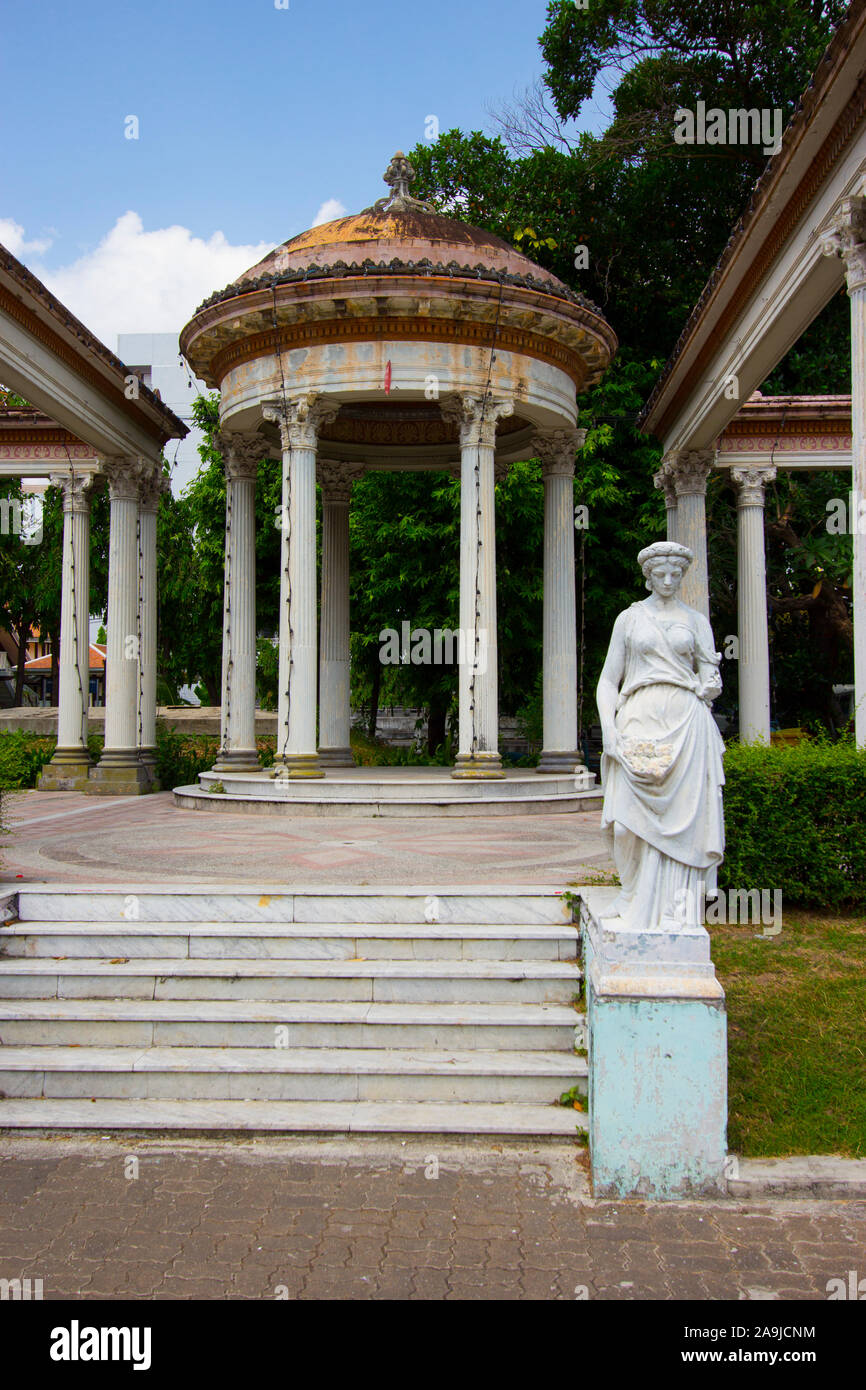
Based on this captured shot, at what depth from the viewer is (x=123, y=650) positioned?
19844 mm

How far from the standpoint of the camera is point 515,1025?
21.7 ft

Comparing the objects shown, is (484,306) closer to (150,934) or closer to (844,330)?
(150,934)

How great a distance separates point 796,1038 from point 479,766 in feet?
28.7

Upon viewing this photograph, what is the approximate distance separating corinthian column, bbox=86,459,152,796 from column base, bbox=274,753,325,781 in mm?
5708

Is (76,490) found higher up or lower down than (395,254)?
lower down

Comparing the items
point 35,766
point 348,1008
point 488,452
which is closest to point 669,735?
point 348,1008

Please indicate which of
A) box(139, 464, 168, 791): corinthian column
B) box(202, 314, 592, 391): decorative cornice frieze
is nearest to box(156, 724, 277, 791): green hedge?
box(139, 464, 168, 791): corinthian column

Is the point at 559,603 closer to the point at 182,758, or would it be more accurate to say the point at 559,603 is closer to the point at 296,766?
the point at 296,766

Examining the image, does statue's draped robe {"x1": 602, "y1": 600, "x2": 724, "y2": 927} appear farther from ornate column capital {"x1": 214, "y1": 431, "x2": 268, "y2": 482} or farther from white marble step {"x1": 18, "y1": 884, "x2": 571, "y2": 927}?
ornate column capital {"x1": 214, "y1": 431, "x2": 268, "y2": 482}

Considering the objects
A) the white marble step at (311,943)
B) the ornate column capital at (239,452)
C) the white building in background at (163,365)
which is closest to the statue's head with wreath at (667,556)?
the white marble step at (311,943)

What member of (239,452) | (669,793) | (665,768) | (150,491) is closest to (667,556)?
(665,768)

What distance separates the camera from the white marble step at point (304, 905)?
773cm

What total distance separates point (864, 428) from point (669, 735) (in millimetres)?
6257

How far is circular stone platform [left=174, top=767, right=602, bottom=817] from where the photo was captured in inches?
558
